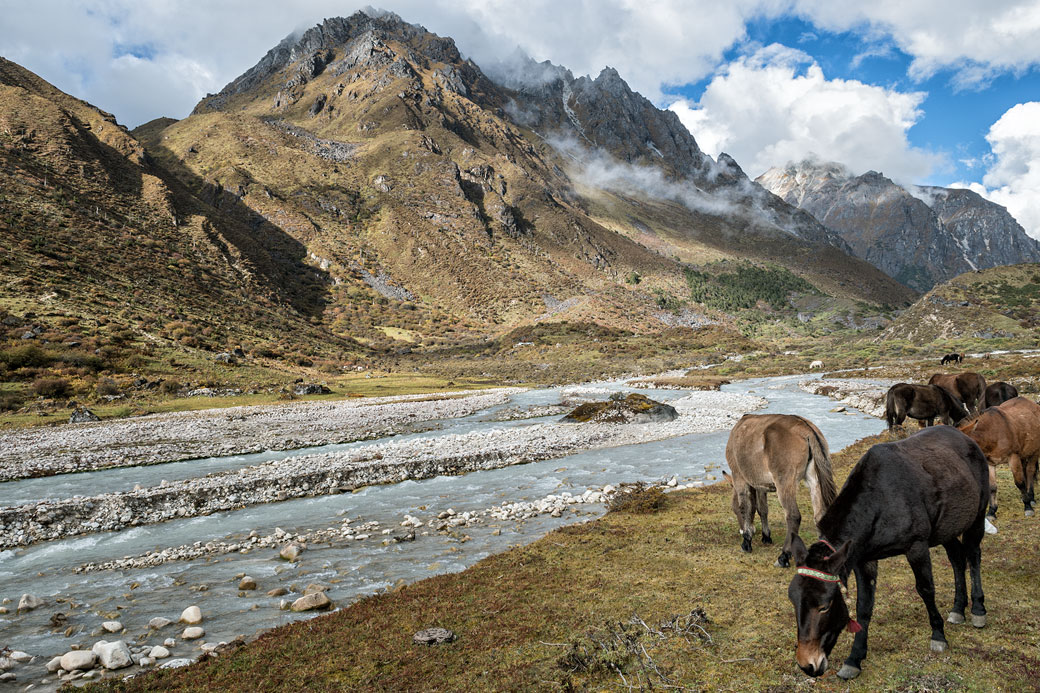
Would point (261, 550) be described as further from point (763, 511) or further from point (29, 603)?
point (763, 511)

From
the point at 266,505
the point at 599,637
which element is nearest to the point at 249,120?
the point at 266,505

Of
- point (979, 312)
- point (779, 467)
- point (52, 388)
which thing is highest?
point (979, 312)

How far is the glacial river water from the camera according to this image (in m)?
Result: 9.79

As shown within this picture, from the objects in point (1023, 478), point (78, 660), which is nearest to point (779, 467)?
point (1023, 478)

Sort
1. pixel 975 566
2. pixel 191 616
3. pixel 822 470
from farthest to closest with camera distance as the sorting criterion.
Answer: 1. pixel 191 616
2. pixel 822 470
3. pixel 975 566

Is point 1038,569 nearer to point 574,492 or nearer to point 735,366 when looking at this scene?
point 574,492

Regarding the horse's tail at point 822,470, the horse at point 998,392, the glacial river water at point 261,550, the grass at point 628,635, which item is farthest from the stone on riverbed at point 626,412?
the horse's tail at point 822,470

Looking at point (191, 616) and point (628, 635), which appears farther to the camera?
point (191, 616)

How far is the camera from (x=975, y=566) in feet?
20.8

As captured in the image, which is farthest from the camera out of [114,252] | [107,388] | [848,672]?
[114,252]

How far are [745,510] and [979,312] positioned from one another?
10794cm

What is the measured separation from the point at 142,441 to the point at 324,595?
27.4 meters

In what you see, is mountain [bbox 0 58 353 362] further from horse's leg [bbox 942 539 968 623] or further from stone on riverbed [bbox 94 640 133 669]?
horse's leg [bbox 942 539 968 623]

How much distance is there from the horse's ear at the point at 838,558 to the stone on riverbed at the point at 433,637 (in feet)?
19.1
